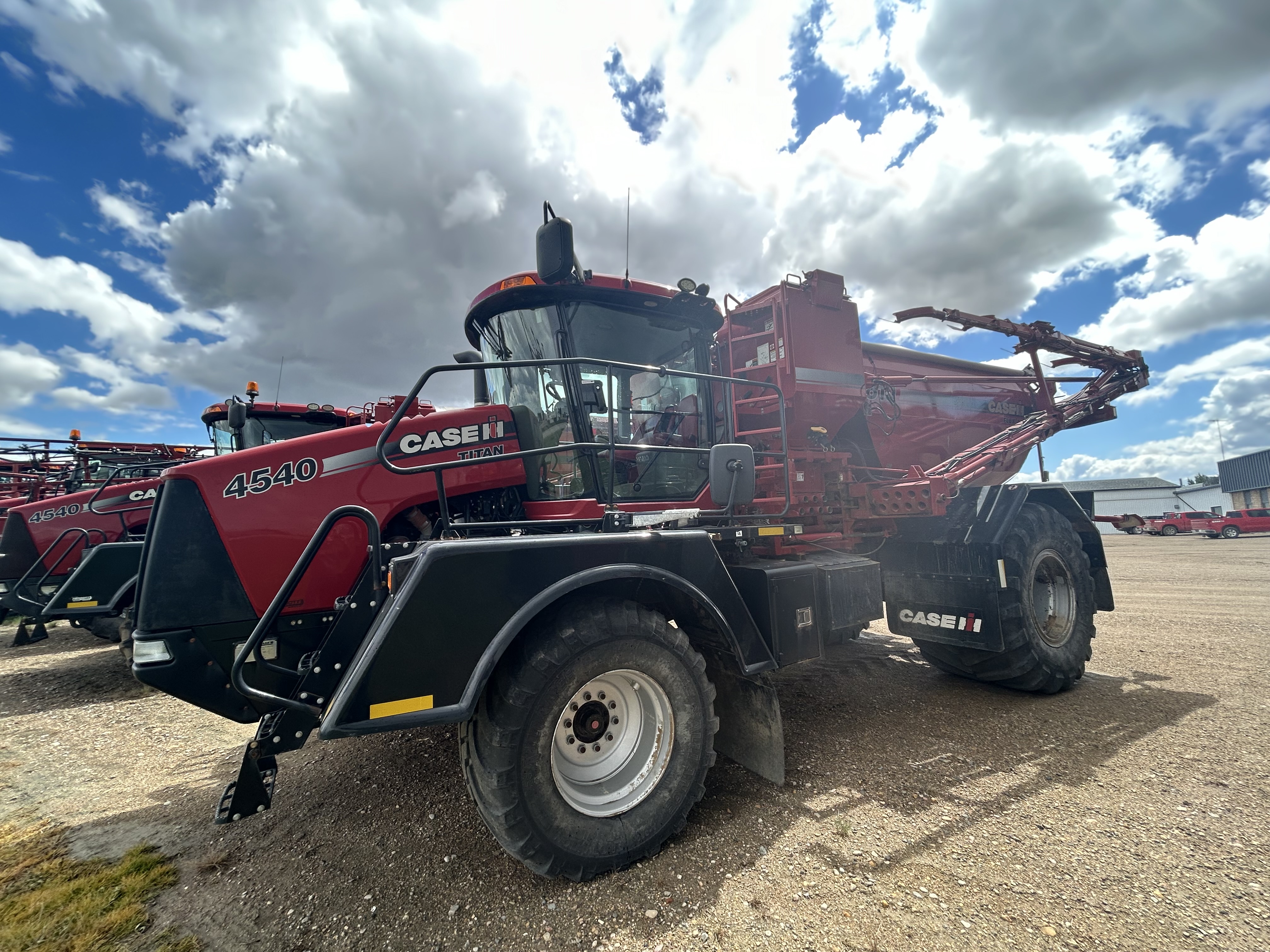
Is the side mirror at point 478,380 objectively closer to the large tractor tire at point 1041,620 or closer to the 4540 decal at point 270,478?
the 4540 decal at point 270,478

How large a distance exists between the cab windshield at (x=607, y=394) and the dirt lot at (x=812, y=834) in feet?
5.85

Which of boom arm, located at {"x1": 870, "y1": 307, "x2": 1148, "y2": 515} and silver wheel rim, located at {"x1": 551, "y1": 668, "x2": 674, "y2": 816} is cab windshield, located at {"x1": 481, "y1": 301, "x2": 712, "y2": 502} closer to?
silver wheel rim, located at {"x1": 551, "y1": 668, "x2": 674, "y2": 816}

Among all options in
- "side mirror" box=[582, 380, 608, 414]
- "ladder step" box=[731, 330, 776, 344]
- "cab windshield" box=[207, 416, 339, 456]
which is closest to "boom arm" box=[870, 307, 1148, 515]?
"ladder step" box=[731, 330, 776, 344]

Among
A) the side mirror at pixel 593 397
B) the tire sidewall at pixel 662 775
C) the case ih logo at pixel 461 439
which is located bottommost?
the tire sidewall at pixel 662 775

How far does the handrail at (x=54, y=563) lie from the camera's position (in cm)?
613

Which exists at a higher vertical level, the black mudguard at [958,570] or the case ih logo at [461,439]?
the case ih logo at [461,439]

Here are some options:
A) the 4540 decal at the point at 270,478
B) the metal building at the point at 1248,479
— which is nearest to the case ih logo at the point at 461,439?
the 4540 decal at the point at 270,478

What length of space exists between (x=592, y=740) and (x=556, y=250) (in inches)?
93.1

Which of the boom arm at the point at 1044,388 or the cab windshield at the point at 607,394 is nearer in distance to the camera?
the cab windshield at the point at 607,394

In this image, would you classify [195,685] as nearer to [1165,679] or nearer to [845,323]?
[845,323]

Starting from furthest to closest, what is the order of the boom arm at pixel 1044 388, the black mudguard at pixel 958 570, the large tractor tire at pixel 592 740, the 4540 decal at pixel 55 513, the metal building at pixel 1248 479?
the metal building at pixel 1248 479
the 4540 decal at pixel 55 513
the boom arm at pixel 1044 388
the black mudguard at pixel 958 570
the large tractor tire at pixel 592 740

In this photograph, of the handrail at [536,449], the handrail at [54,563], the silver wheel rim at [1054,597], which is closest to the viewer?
the handrail at [536,449]

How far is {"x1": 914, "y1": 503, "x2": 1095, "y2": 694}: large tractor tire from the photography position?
427 cm

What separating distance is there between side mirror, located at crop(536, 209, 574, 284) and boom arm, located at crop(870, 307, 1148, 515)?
389 centimetres
